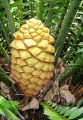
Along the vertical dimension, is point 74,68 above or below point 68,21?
below

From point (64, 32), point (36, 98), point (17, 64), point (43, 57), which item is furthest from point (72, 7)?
point (36, 98)

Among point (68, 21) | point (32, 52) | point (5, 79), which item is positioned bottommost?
point (5, 79)

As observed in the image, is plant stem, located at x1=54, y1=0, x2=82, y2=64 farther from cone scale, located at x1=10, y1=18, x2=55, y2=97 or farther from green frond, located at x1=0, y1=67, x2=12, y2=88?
green frond, located at x1=0, y1=67, x2=12, y2=88

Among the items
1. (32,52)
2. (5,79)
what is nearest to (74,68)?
(32,52)

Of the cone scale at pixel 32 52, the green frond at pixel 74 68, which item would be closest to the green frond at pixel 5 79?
the cone scale at pixel 32 52

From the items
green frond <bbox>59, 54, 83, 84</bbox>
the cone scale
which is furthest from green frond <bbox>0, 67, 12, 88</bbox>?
green frond <bbox>59, 54, 83, 84</bbox>

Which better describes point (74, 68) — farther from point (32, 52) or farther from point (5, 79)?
point (5, 79)

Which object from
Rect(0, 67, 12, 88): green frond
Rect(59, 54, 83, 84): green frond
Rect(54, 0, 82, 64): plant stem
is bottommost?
Rect(0, 67, 12, 88): green frond

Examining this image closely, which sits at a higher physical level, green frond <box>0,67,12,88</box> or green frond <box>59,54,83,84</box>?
green frond <box>59,54,83,84</box>
